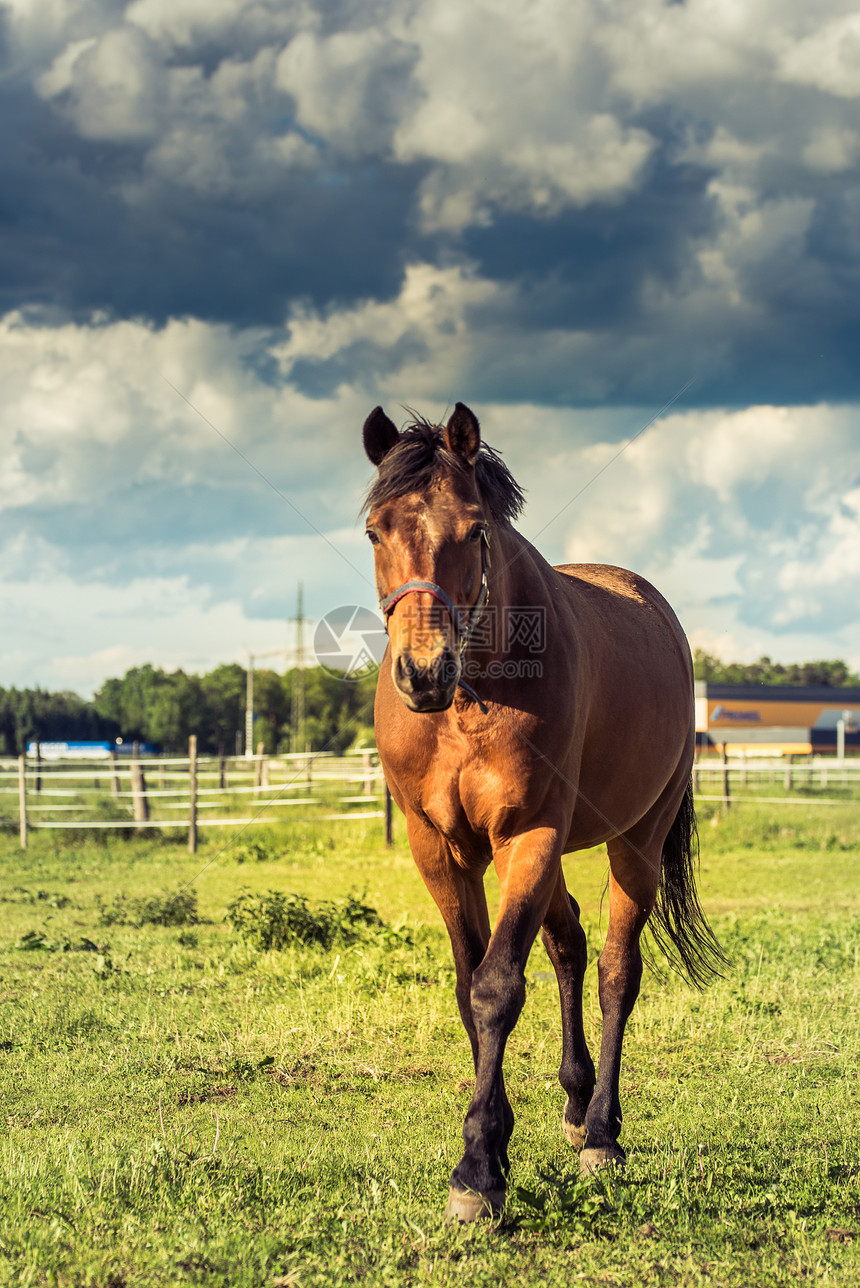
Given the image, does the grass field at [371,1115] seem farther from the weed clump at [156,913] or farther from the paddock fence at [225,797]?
the paddock fence at [225,797]

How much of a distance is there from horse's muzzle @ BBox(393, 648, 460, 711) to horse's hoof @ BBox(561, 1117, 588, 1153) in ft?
7.27

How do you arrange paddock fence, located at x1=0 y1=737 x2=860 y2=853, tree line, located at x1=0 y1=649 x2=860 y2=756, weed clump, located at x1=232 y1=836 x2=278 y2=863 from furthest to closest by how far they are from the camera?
1. tree line, located at x1=0 y1=649 x2=860 y2=756
2. paddock fence, located at x1=0 y1=737 x2=860 y2=853
3. weed clump, located at x1=232 y1=836 x2=278 y2=863

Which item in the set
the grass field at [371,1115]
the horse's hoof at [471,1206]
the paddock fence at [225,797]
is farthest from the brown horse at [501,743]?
the paddock fence at [225,797]

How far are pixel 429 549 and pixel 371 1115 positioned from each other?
2592mm

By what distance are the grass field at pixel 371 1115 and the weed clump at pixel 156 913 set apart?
0.10 feet

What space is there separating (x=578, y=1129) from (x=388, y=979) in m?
2.54

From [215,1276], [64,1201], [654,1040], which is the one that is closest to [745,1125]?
[654,1040]

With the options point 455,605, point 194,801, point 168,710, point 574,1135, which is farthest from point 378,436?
point 168,710

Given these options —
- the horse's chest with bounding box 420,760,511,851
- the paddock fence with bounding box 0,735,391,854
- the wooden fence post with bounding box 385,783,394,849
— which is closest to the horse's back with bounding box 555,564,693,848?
the horse's chest with bounding box 420,760,511,851

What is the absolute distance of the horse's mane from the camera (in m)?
3.11

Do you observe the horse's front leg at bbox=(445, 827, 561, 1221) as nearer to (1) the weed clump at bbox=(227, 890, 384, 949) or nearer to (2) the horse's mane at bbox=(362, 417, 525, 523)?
(2) the horse's mane at bbox=(362, 417, 525, 523)

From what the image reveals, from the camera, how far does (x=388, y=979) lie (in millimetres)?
6293

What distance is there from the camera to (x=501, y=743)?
10.9 feet

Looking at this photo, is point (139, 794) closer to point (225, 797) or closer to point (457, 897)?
point (225, 797)
